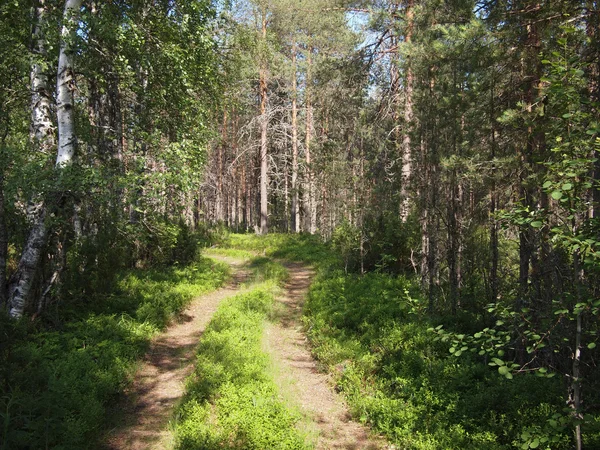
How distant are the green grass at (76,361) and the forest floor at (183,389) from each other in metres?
0.28

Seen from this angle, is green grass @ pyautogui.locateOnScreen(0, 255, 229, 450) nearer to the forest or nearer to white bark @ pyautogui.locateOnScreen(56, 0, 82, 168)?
the forest

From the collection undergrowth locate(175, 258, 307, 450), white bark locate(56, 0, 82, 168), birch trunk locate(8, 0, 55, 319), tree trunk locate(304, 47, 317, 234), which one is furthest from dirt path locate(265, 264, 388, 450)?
tree trunk locate(304, 47, 317, 234)

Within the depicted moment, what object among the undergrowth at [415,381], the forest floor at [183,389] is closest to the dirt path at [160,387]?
the forest floor at [183,389]

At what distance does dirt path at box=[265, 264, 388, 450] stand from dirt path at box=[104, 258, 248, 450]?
5.10 ft

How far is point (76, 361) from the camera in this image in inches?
221

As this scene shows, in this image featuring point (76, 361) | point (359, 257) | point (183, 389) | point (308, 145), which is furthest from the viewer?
point (308, 145)

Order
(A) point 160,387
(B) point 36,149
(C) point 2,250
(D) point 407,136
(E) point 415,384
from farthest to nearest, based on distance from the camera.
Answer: (D) point 407,136, (B) point 36,149, (C) point 2,250, (A) point 160,387, (E) point 415,384

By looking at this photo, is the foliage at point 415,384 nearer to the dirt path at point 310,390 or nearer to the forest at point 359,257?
the forest at point 359,257

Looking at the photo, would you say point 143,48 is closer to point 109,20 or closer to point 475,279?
point 109,20

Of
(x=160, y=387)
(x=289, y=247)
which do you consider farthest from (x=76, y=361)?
(x=289, y=247)

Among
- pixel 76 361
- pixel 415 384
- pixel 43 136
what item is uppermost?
pixel 43 136

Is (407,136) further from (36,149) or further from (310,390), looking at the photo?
(36,149)

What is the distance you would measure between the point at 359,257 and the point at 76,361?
751cm

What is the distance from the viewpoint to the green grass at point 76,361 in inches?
154
